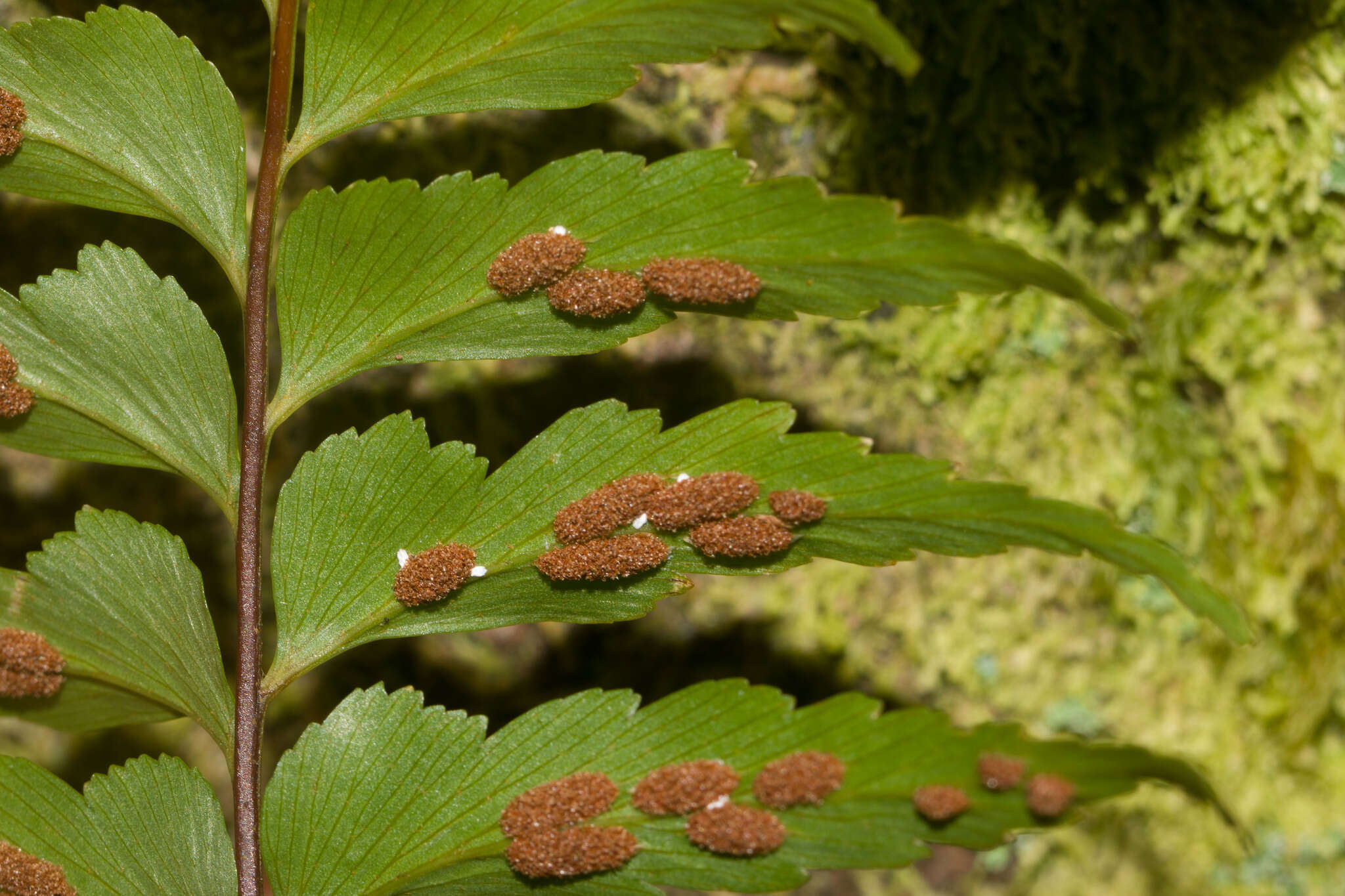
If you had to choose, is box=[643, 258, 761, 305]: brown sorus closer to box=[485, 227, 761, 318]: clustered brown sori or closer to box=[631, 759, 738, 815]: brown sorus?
box=[485, 227, 761, 318]: clustered brown sori

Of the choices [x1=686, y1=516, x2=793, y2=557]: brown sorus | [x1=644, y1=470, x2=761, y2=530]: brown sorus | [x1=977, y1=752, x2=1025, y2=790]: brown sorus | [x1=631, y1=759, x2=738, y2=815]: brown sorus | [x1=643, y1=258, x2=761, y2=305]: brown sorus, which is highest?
[x1=643, y1=258, x2=761, y2=305]: brown sorus

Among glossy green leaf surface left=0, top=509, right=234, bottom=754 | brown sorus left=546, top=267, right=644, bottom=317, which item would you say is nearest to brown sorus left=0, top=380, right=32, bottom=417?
glossy green leaf surface left=0, top=509, right=234, bottom=754

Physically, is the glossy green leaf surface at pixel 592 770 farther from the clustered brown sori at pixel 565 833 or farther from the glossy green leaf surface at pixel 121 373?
the glossy green leaf surface at pixel 121 373

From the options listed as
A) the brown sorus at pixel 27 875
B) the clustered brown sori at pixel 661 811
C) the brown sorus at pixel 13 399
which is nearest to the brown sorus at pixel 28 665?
the brown sorus at pixel 27 875

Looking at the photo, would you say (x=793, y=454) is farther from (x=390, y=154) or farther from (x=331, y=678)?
(x=331, y=678)

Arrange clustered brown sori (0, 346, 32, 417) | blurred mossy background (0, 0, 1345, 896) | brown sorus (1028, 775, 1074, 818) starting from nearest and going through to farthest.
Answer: brown sorus (1028, 775, 1074, 818) < clustered brown sori (0, 346, 32, 417) < blurred mossy background (0, 0, 1345, 896)

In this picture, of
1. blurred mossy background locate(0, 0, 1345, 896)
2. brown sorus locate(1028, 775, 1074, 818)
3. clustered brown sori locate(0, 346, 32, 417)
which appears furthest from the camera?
blurred mossy background locate(0, 0, 1345, 896)
